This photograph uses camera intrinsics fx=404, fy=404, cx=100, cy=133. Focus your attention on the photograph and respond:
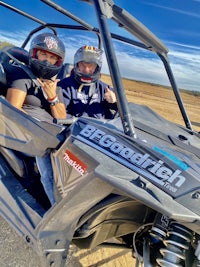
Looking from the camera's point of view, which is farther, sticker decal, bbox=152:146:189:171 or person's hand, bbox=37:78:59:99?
person's hand, bbox=37:78:59:99

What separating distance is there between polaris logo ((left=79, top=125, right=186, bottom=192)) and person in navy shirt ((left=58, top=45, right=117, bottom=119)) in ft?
4.67

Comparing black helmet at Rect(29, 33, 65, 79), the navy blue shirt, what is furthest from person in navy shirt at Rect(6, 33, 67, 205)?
the navy blue shirt

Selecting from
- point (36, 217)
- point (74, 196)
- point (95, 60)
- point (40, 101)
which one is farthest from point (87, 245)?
point (95, 60)

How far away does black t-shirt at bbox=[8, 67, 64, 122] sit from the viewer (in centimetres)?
314

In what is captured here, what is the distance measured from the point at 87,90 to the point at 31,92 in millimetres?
667

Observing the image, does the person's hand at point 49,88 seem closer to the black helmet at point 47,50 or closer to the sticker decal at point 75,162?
the black helmet at point 47,50

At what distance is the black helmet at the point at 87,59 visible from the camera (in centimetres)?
343

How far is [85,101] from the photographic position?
3727 mm

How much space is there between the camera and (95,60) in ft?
11.3

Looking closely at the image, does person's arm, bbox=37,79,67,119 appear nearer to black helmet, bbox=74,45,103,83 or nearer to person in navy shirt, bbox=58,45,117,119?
person in navy shirt, bbox=58,45,117,119

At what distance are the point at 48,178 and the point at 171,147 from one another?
745 millimetres

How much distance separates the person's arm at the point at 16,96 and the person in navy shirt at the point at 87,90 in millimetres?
477

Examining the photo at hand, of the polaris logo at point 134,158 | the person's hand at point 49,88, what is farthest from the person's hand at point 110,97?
the polaris logo at point 134,158

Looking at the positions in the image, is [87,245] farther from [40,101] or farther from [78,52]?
[78,52]
